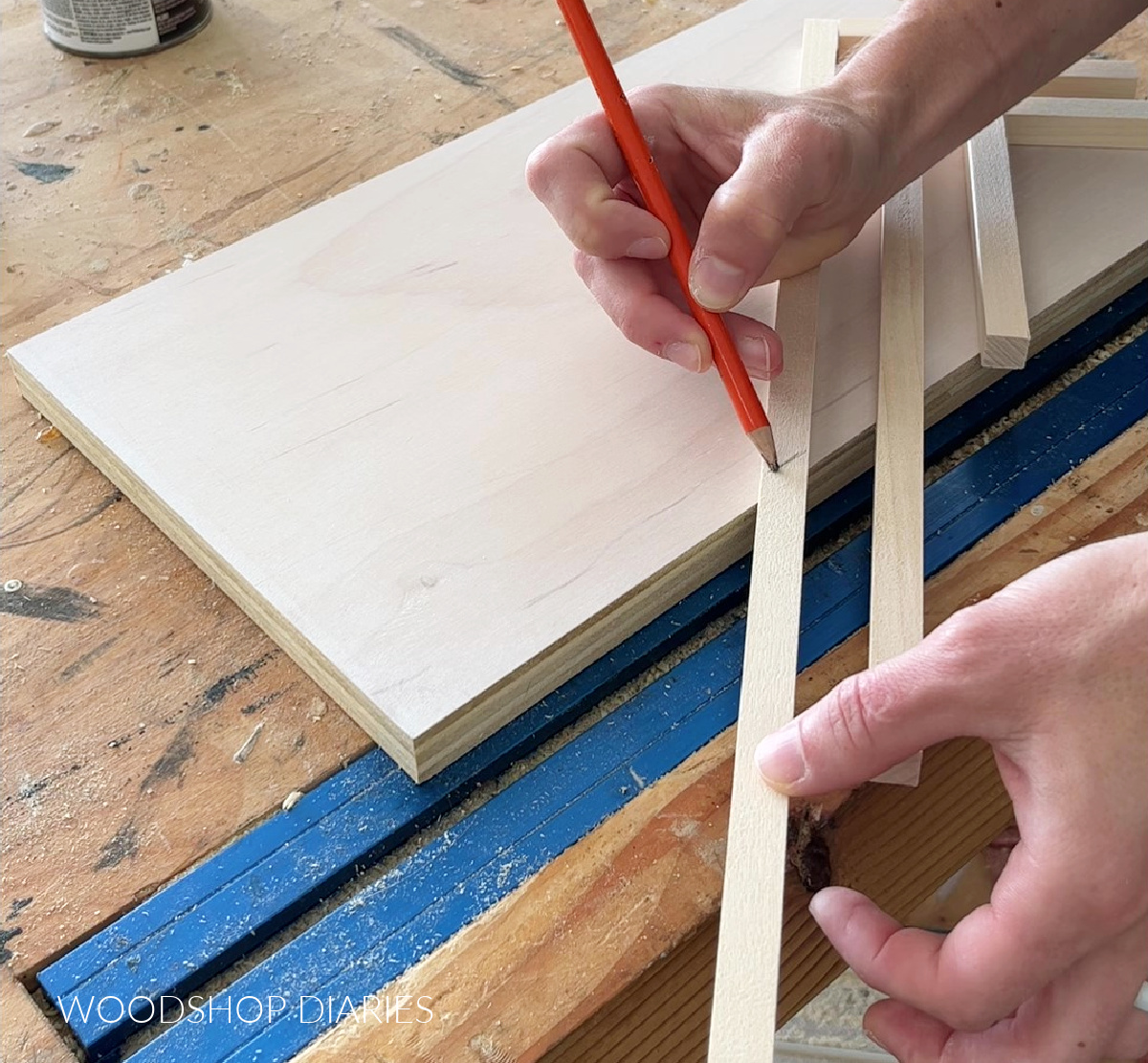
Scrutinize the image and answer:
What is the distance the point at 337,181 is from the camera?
54.5 inches

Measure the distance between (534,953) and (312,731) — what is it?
25 centimetres

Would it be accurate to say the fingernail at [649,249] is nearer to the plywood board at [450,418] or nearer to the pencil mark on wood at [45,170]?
the plywood board at [450,418]

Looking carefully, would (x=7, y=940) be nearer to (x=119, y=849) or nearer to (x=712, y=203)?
(x=119, y=849)

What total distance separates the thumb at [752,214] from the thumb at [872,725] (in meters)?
0.36

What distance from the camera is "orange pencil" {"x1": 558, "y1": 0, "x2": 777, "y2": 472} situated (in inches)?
36.7

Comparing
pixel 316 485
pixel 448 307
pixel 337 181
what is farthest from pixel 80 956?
pixel 337 181

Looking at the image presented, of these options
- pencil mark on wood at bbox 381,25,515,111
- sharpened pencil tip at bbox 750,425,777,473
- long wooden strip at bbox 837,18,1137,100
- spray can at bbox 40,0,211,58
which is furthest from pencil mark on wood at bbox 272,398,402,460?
spray can at bbox 40,0,211,58

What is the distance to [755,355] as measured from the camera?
1.00 metres

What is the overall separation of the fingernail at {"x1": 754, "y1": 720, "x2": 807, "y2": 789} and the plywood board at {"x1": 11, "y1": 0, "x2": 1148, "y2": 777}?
178mm

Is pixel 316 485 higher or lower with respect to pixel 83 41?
lower

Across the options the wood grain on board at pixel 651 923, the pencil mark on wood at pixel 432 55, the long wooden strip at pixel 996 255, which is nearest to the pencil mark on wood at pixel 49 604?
the wood grain on board at pixel 651 923

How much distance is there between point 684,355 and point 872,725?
1.32 ft

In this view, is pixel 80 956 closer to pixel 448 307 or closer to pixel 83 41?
pixel 448 307

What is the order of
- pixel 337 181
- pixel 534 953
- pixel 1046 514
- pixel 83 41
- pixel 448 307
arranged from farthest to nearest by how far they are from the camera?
pixel 83 41
pixel 337 181
pixel 448 307
pixel 1046 514
pixel 534 953
